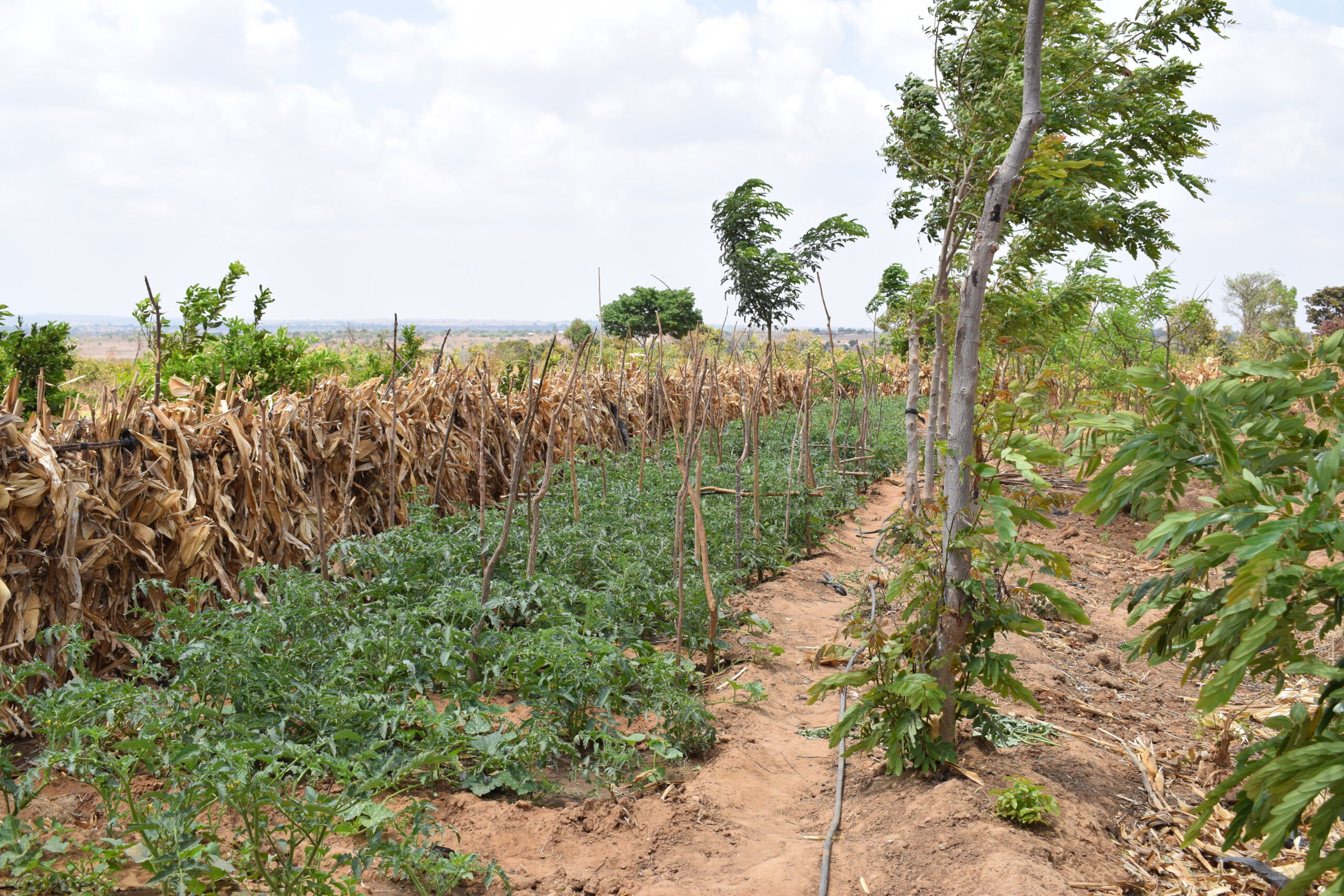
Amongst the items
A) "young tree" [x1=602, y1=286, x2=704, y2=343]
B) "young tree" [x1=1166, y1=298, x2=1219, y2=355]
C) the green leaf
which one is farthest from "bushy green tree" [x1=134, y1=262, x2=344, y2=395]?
"young tree" [x1=602, y1=286, x2=704, y2=343]

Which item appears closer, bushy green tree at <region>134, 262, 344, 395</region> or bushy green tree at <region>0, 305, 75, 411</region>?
bushy green tree at <region>0, 305, 75, 411</region>

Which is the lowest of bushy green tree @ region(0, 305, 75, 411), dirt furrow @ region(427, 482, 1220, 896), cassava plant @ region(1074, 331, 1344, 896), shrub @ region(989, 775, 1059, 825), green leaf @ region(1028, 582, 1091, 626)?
dirt furrow @ region(427, 482, 1220, 896)

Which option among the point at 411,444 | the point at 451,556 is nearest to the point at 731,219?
the point at 411,444

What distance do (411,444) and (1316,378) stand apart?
6.59 metres

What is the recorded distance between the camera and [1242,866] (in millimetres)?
2717

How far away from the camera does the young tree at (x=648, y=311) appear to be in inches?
1468

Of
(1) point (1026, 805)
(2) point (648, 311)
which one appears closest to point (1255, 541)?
(1) point (1026, 805)

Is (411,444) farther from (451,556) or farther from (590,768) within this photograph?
(590,768)

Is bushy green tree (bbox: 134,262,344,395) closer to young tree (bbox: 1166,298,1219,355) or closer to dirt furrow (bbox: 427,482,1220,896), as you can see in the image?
dirt furrow (bbox: 427,482,1220,896)

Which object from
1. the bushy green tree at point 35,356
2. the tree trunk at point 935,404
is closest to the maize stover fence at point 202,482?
the bushy green tree at point 35,356

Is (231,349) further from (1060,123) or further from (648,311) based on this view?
(648,311)

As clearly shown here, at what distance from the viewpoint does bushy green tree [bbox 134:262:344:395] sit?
24.0 feet

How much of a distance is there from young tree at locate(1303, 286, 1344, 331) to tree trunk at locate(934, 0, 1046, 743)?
1859 inches

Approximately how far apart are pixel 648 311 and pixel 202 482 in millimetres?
34454
